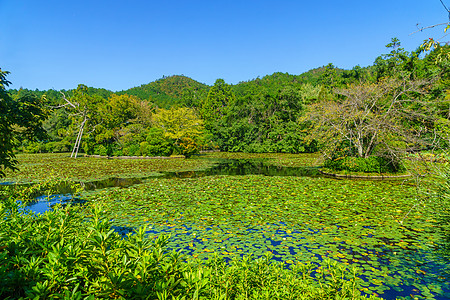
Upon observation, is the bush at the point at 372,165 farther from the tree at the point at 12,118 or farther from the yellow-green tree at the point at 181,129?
the yellow-green tree at the point at 181,129

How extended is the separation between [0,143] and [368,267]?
753cm

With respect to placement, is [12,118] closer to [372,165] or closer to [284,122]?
[372,165]

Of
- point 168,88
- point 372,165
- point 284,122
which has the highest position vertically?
point 168,88

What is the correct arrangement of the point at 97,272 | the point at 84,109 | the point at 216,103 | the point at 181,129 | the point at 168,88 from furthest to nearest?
1. the point at 168,88
2. the point at 216,103
3. the point at 181,129
4. the point at 84,109
5. the point at 97,272

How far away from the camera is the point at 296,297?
2281mm

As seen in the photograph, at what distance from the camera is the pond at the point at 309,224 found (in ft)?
14.6

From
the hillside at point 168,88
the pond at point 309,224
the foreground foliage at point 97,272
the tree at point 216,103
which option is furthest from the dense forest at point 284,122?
the hillside at point 168,88

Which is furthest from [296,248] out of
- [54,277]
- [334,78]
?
[334,78]

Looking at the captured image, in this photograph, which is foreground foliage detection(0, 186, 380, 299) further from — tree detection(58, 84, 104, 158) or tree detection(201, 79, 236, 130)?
tree detection(201, 79, 236, 130)

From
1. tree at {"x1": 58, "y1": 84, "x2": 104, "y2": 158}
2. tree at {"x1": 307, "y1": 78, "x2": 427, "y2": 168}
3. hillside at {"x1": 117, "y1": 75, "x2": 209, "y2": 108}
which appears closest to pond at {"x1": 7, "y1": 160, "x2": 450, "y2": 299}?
tree at {"x1": 307, "y1": 78, "x2": 427, "y2": 168}

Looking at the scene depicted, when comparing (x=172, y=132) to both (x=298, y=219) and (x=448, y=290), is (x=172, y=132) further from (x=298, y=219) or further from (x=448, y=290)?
(x=448, y=290)

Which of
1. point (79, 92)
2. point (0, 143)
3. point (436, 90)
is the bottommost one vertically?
point (0, 143)

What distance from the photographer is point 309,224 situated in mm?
6848

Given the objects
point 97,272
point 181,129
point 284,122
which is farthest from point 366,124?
point 284,122
